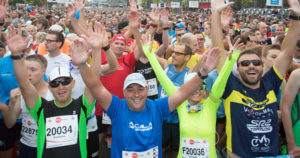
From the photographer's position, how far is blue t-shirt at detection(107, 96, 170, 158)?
2578 mm

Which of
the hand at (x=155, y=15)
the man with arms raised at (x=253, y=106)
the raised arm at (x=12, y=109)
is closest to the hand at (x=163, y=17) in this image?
the hand at (x=155, y=15)

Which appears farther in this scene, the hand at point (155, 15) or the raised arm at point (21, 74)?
the hand at point (155, 15)

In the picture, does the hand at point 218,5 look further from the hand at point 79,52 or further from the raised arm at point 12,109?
the raised arm at point 12,109

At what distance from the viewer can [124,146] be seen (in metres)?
2.58

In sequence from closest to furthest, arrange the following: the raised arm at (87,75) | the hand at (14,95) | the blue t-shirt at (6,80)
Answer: the raised arm at (87,75) < the hand at (14,95) < the blue t-shirt at (6,80)

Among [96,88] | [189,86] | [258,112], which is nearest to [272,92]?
[258,112]

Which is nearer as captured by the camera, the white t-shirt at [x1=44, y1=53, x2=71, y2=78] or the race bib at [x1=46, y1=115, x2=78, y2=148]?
the race bib at [x1=46, y1=115, x2=78, y2=148]

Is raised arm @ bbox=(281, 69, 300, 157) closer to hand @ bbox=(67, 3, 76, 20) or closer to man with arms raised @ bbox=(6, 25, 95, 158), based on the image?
man with arms raised @ bbox=(6, 25, 95, 158)

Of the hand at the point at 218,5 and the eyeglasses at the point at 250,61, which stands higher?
the hand at the point at 218,5

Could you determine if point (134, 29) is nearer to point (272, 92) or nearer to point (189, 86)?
point (189, 86)

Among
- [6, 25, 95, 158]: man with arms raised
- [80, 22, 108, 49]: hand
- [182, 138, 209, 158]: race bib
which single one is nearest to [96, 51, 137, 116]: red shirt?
[6, 25, 95, 158]: man with arms raised

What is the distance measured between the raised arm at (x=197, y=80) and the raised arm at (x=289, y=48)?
92cm

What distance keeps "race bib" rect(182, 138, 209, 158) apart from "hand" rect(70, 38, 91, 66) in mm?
1378

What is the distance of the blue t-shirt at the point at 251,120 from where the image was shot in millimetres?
2777
